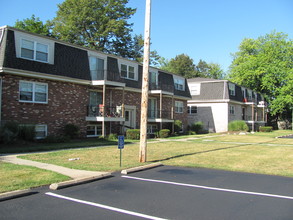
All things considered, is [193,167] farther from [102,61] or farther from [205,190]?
[102,61]

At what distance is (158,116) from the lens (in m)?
28.1

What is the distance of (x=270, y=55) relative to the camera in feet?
159

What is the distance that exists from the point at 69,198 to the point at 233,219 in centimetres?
335

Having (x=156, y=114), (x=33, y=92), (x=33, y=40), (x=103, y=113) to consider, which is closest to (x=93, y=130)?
(x=103, y=113)

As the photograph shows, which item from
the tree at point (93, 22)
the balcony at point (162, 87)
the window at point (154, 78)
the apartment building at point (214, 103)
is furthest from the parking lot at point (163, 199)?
the tree at point (93, 22)

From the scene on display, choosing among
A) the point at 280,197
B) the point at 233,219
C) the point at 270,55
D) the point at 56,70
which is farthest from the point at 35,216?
the point at 270,55

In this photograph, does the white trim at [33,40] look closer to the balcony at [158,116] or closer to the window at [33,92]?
the window at [33,92]

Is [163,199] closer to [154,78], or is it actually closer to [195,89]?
[154,78]

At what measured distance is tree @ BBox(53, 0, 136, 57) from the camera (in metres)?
44.6

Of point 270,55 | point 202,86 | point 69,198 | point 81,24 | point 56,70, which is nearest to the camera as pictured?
point 69,198

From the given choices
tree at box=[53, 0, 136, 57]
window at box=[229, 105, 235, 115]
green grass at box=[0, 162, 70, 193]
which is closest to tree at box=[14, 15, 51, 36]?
tree at box=[53, 0, 136, 57]

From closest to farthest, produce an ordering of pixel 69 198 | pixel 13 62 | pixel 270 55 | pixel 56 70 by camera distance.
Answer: pixel 69 198 < pixel 13 62 < pixel 56 70 < pixel 270 55

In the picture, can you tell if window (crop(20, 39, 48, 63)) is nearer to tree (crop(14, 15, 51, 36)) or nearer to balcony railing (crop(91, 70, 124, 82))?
balcony railing (crop(91, 70, 124, 82))

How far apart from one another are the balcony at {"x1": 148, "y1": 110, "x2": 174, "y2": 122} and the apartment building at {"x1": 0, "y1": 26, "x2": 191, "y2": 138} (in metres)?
0.15
